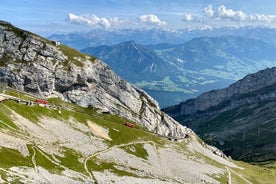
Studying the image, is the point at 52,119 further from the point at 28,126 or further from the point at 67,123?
the point at 28,126

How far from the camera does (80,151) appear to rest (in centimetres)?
15062

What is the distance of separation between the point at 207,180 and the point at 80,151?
60.0 m

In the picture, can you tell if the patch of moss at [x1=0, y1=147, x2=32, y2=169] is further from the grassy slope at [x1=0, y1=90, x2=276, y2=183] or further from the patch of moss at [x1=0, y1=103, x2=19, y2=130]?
the patch of moss at [x1=0, y1=103, x2=19, y2=130]

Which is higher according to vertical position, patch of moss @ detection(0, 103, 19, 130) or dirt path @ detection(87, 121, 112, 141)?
patch of moss @ detection(0, 103, 19, 130)

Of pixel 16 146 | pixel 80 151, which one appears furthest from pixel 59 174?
pixel 80 151

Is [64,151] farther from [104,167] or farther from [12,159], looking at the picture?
[12,159]

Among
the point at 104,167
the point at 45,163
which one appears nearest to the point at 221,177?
the point at 104,167

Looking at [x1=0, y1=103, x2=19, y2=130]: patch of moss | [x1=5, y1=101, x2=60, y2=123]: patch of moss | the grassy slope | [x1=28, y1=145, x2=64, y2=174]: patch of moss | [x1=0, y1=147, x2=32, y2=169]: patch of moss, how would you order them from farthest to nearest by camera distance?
[x1=5, y1=101, x2=60, y2=123]: patch of moss, [x1=0, y1=103, x2=19, y2=130]: patch of moss, [x1=28, y1=145, x2=64, y2=174]: patch of moss, the grassy slope, [x1=0, y1=147, x2=32, y2=169]: patch of moss

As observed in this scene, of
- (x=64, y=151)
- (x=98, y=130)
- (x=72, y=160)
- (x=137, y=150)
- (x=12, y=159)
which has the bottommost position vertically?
(x=137, y=150)

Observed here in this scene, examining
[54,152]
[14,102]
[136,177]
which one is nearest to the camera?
[54,152]

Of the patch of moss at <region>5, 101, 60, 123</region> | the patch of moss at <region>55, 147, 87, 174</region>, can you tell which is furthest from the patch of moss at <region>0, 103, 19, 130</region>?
the patch of moss at <region>55, 147, 87, 174</region>

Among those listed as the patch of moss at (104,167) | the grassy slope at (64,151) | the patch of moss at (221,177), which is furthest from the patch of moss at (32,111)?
the patch of moss at (221,177)

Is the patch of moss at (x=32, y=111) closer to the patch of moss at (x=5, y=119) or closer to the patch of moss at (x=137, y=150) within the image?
the patch of moss at (x=5, y=119)

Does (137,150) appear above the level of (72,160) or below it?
below
